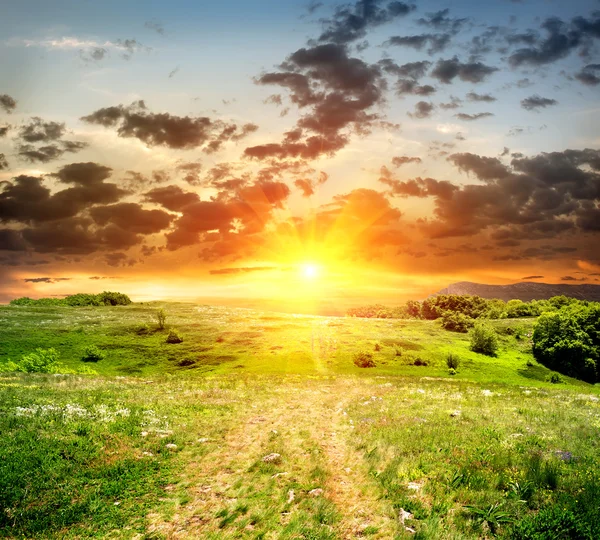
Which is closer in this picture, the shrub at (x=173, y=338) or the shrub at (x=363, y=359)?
the shrub at (x=363, y=359)

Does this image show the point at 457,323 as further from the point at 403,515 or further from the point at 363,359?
the point at 403,515

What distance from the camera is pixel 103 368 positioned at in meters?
64.6

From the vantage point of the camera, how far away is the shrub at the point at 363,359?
71350 millimetres

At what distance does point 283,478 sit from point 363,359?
61470 millimetres

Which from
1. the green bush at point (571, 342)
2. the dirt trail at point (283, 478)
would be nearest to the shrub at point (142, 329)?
the dirt trail at point (283, 478)

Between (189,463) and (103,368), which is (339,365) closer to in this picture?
(103,368)

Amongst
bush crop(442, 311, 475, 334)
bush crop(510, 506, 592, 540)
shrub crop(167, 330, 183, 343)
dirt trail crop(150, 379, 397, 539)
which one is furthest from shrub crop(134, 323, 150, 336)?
bush crop(442, 311, 475, 334)

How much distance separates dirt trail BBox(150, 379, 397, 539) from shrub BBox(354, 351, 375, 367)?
45.9 m

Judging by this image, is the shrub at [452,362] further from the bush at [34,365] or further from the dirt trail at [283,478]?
the bush at [34,365]

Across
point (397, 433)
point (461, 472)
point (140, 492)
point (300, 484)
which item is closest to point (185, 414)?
point (140, 492)

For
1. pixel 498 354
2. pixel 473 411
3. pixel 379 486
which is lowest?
pixel 498 354

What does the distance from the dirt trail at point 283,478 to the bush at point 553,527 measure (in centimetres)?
344

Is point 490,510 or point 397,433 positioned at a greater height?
point 490,510

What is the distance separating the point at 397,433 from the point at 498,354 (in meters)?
83.3
